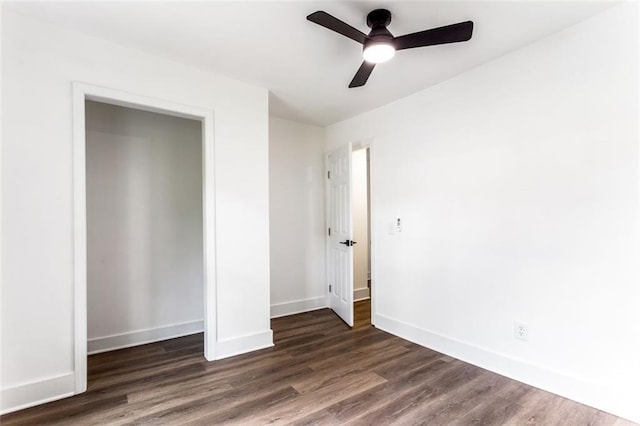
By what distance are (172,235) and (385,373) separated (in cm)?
252

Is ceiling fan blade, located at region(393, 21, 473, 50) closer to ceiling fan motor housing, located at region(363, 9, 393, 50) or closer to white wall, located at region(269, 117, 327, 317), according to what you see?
ceiling fan motor housing, located at region(363, 9, 393, 50)

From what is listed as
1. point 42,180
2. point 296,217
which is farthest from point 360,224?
A: point 42,180

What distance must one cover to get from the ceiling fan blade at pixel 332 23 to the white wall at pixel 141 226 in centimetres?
225

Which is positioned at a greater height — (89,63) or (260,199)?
(89,63)

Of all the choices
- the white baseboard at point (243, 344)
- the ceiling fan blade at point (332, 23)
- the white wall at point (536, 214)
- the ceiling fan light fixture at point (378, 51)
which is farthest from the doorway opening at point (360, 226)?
the ceiling fan blade at point (332, 23)

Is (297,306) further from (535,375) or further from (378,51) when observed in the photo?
(378,51)

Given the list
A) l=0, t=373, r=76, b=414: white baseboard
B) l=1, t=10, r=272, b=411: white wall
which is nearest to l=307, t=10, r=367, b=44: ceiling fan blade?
l=1, t=10, r=272, b=411: white wall

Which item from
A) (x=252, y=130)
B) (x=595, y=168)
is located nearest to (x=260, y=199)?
(x=252, y=130)

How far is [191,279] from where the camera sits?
3.51 m

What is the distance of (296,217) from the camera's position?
4230mm

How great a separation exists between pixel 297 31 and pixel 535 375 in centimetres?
297

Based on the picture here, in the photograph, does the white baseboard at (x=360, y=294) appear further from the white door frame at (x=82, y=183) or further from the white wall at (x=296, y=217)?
the white door frame at (x=82, y=183)

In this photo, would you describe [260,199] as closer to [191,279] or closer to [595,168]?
[191,279]

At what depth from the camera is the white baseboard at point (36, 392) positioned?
1.98m
